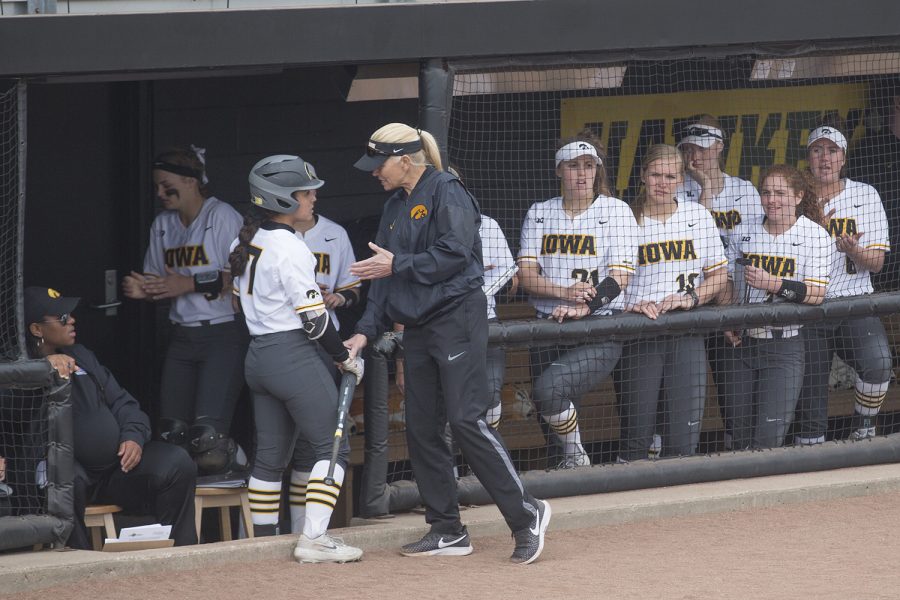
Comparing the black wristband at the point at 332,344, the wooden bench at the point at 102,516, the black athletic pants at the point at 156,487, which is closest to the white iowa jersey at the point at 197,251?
the black athletic pants at the point at 156,487

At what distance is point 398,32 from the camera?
527cm

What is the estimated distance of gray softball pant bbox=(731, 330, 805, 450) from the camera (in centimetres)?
604

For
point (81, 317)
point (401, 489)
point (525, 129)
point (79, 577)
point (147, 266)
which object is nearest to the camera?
point (79, 577)

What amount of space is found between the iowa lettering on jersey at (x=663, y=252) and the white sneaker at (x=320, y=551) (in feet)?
6.18

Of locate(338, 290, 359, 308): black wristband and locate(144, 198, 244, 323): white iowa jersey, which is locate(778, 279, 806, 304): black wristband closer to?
locate(338, 290, 359, 308): black wristband

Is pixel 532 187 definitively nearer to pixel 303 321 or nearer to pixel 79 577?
pixel 303 321

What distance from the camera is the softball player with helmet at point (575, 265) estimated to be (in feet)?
18.9

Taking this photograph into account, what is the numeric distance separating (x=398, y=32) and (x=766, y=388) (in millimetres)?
2280

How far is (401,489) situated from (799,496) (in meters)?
1.70

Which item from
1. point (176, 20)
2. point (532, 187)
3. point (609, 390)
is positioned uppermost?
point (176, 20)

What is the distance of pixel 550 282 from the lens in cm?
583

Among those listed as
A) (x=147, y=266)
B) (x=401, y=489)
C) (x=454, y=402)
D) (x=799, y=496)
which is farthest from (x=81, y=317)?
(x=799, y=496)

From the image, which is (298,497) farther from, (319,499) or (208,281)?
(208,281)

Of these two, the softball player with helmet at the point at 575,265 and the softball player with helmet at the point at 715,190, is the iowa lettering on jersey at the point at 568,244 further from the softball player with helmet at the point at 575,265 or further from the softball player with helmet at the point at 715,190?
the softball player with helmet at the point at 715,190
